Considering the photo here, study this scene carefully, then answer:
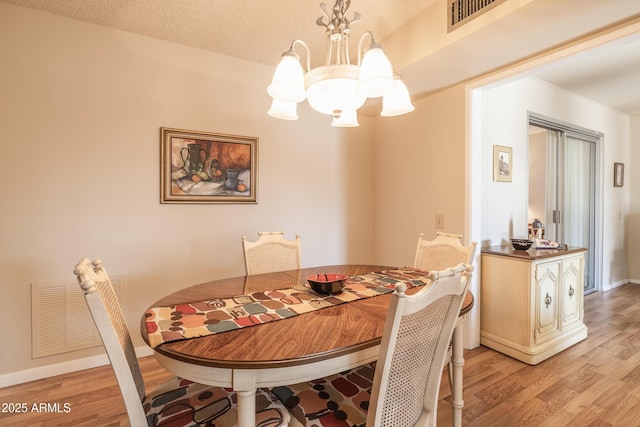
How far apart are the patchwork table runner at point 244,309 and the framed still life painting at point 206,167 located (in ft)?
4.47

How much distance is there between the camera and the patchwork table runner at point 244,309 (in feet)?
3.66

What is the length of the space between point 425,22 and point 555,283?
2.31 m

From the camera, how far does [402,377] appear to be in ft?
3.30

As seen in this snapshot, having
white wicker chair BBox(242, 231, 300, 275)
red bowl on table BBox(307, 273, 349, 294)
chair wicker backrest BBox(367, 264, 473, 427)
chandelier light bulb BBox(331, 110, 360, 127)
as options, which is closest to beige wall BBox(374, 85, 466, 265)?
chandelier light bulb BBox(331, 110, 360, 127)

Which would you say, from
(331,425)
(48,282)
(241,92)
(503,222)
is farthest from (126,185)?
(503,222)

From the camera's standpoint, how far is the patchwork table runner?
3.66 feet

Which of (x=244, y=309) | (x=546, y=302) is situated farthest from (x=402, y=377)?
(x=546, y=302)

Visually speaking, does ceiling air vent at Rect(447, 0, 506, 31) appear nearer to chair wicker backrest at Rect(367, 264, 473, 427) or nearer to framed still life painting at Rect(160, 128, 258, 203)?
chair wicker backrest at Rect(367, 264, 473, 427)

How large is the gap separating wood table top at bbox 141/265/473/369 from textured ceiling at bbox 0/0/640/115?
5.53 feet

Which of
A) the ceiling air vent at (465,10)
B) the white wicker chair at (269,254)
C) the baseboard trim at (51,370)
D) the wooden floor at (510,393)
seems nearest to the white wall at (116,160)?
the baseboard trim at (51,370)

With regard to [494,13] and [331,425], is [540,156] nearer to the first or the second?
[494,13]

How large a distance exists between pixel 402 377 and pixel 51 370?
248 centimetres

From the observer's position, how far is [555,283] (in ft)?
8.23

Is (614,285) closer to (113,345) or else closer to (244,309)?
(244,309)
